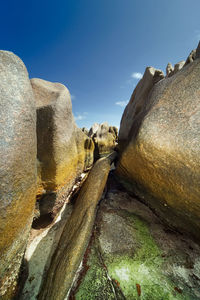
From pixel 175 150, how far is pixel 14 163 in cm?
216

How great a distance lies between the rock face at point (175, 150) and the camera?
68.1 inches

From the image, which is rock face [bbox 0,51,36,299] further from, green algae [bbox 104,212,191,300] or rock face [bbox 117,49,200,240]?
rock face [bbox 117,49,200,240]

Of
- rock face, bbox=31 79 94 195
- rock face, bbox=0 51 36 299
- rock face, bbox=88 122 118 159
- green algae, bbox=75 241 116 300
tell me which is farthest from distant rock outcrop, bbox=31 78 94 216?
rock face, bbox=88 122 118 159

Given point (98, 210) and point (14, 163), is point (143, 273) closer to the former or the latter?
point (98, 210)

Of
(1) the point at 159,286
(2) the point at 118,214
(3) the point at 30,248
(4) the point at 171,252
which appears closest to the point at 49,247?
(3) the point at 30,248

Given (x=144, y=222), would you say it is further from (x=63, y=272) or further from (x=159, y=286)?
(x=63, y=272)

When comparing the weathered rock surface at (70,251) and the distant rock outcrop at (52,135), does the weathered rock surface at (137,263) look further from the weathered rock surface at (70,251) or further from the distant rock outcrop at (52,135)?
the distant rock outcrop at (52,135)

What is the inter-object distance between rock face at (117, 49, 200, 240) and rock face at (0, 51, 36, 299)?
70.4 inches

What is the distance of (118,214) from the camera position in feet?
8.79

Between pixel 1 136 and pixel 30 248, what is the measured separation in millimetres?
2248

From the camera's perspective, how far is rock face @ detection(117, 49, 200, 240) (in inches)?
68.1

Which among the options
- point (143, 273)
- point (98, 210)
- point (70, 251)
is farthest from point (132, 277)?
point (98, 210)

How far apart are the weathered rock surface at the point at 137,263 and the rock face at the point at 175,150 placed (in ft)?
1.21

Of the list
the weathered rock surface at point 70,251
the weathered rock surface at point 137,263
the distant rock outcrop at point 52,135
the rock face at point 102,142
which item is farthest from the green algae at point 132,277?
the rock face at point 102,142
